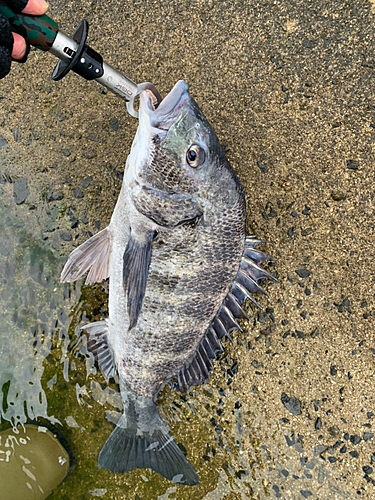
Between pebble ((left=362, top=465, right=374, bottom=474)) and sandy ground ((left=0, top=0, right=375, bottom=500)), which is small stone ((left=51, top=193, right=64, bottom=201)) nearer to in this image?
sandy ground ((left=0, top=0, right=375, bottom=500))

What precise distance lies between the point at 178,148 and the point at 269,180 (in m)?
0.98

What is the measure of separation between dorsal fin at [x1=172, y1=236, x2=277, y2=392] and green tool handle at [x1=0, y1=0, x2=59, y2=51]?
5.34 feet

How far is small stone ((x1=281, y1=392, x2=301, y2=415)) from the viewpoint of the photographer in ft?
8.46

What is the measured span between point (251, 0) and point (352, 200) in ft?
5.50

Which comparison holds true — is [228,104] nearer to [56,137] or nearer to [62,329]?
[56,137]

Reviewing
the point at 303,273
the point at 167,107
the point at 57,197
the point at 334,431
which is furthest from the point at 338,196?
the point at 57,197

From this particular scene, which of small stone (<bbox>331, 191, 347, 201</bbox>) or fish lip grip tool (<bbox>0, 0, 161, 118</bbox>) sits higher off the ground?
small stone (<bbox>331, 191, 347, 201</bbox>)

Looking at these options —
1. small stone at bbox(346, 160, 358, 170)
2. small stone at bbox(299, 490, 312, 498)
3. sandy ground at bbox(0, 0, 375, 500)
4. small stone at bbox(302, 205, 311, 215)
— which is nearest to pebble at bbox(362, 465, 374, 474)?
sandy ground at bbox(0, 0, 375, 500)

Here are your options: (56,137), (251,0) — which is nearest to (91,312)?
(56,137)

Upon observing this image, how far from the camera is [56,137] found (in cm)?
273

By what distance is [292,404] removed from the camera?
259 cm

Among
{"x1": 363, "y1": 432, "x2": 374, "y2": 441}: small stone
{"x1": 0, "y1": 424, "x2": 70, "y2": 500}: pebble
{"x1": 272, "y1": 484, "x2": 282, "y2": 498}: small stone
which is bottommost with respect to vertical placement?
{"x1": 0, "y1": 424, "x2": 70, "y2": 500}: pebble

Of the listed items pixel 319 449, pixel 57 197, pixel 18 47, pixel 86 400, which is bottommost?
pixel 86 400

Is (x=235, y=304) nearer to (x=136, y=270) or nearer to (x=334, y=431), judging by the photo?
(x=136, y=270)
